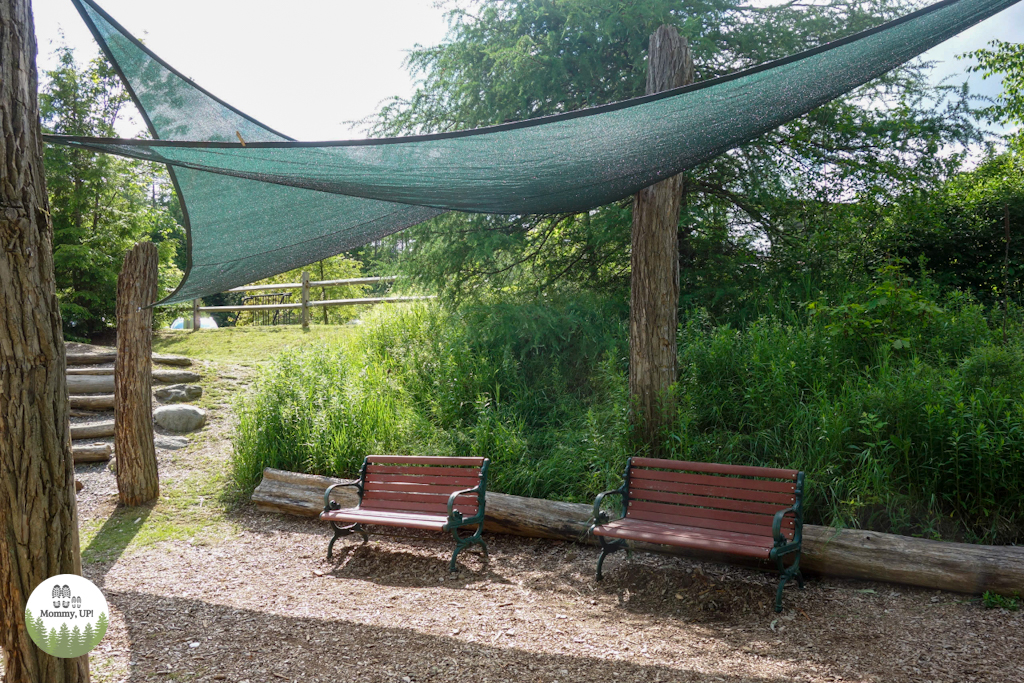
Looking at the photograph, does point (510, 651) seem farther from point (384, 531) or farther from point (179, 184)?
point (179, 184)

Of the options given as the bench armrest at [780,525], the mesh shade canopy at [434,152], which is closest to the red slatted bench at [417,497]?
the mesh shade canopy at [434,152]

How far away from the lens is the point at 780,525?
3123 millimetres

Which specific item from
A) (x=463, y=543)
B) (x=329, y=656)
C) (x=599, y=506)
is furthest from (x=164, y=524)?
(x=599, y=506)

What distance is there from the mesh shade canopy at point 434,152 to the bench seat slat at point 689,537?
1.70m

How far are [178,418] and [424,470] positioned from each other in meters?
3.41

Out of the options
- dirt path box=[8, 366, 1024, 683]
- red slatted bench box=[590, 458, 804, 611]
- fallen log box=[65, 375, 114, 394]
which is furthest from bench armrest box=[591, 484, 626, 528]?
fallen log box=[65, 375, 114, 394]

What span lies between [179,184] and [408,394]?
2.54 m

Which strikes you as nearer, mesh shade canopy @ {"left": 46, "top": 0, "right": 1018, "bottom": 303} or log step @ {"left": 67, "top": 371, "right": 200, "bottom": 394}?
mesh shade canopy @ {"left": 46, "top": 0, "right": 1018, "bottom": 303}

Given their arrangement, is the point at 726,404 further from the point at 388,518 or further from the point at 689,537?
the point at 388,518

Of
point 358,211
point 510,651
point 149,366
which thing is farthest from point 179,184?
point 510,651

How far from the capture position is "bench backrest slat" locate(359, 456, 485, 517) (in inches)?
160

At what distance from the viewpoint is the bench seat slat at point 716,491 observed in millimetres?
3305

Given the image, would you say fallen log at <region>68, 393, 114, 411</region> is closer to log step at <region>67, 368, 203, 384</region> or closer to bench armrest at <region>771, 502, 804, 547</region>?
log step at <region>67, 368, 203, 384</region>

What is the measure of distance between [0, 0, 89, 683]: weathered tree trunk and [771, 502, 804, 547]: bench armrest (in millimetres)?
2714
